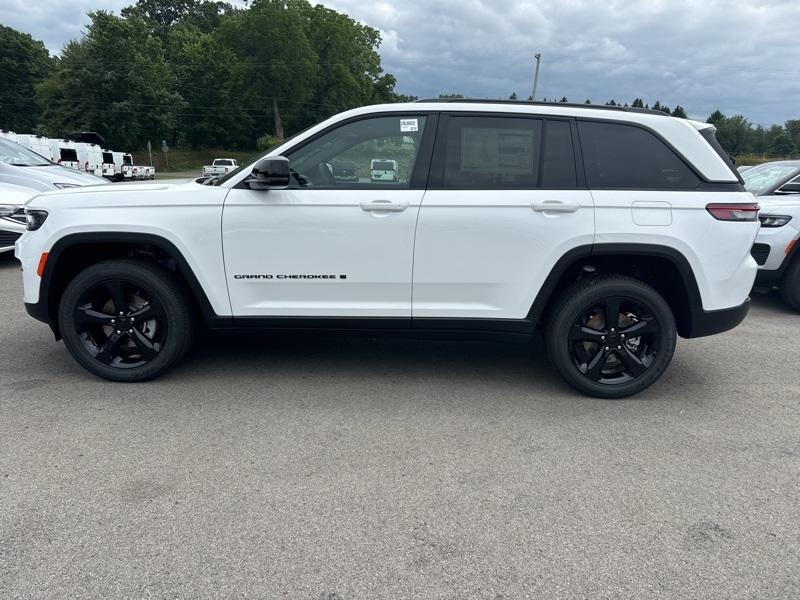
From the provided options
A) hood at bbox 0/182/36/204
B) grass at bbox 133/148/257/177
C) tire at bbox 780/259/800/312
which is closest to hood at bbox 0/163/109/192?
hood at bbox 0/182/36/204

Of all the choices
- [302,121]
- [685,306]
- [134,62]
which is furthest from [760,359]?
[302,121]

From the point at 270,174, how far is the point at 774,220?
18.9 ft

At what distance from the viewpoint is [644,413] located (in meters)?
3.61

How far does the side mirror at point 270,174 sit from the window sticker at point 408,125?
802 millimetres

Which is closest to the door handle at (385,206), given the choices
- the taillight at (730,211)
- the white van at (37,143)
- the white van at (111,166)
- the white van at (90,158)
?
the taillight at (730,211)

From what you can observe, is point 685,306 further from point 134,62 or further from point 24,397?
point 134,62

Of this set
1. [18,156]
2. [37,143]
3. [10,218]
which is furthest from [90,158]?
[10,218]

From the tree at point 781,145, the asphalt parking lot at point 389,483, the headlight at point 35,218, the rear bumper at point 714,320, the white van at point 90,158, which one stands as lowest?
the asphalt parking lot at point 389,483

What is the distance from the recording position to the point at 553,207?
11.5ft

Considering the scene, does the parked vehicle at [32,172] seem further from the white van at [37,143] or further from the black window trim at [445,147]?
the white van at [37,143]

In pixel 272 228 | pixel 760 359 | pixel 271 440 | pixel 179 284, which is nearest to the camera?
pixel 271 440

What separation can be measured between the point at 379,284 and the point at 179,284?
4.58 ft

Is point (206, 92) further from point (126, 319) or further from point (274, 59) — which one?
point (126, 319)

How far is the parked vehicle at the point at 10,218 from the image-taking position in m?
7.17
